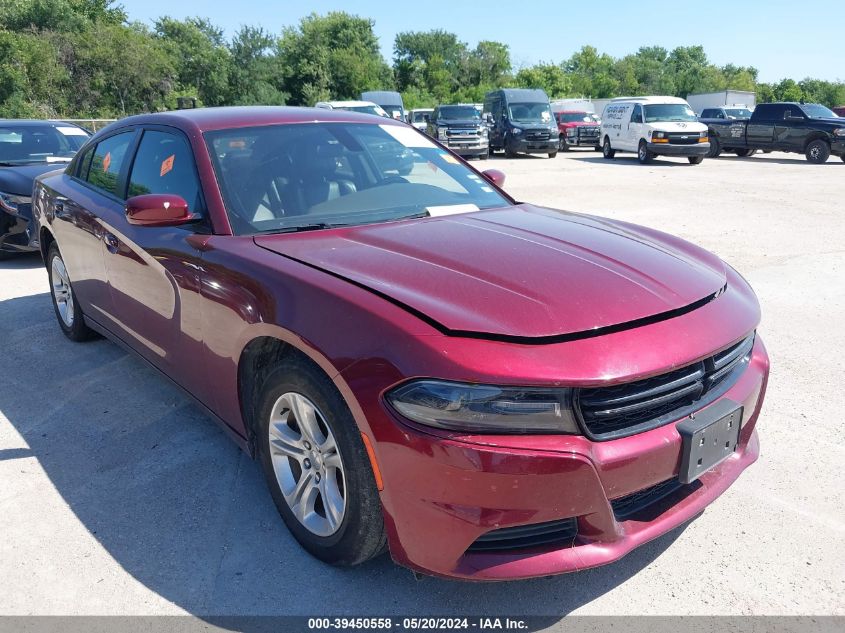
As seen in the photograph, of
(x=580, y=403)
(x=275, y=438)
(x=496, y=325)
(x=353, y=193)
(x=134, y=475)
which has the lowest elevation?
(x=134, y=475)

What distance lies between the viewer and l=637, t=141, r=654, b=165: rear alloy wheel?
20547 millimetres

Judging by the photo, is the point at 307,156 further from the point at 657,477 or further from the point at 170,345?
the point at 657,477

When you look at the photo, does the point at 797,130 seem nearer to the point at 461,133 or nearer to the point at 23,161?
the point at 461,133

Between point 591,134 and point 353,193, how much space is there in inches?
1074

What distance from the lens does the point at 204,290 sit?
2883mm

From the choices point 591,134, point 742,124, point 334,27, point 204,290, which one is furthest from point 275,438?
point 334,27

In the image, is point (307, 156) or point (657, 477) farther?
point (307, 156)

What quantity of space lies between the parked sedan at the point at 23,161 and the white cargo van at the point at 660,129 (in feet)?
Result: 53.1

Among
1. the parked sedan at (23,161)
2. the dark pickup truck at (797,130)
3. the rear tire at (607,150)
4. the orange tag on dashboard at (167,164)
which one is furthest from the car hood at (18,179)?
the dark pickup truck at (797,130)

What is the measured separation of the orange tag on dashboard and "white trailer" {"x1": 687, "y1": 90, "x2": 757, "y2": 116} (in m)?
39.3

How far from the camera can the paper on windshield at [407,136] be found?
3889 millimetres

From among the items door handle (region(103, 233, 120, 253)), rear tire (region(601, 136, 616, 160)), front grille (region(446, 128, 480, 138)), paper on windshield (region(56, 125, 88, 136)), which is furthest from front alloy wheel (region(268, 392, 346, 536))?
rear tire (region(601, 136, 616, 160))

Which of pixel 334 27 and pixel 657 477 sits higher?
pixel 334 27

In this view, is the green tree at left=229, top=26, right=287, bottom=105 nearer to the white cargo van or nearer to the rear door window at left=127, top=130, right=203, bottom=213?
the white cargo van
